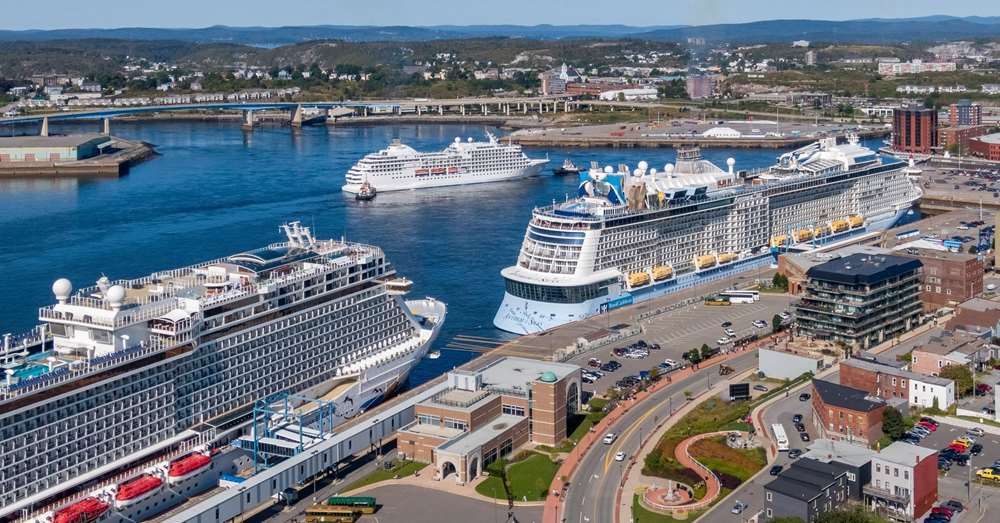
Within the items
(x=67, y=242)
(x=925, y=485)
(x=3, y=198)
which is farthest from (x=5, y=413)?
(x=3, y=198)

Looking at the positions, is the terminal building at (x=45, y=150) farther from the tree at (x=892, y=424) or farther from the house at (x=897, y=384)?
the tree at (x=892, y=424)

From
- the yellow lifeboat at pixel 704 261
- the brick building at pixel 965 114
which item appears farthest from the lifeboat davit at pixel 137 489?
the brick building at pixel 965 114

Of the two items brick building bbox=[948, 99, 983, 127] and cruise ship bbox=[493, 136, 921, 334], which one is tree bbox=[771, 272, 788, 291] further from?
brick building bbox=[948, 99, 983, 127]

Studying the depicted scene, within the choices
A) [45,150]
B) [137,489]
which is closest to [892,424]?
[137,489]

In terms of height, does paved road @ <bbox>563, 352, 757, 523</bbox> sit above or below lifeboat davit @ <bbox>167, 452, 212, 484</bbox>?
below

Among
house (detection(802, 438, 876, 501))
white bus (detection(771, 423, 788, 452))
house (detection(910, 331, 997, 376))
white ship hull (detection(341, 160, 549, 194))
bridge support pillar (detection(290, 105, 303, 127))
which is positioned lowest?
white bus (detection(771, 423, 788, 452))

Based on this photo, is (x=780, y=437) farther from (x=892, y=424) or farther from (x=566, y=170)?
(x=566, y=170)

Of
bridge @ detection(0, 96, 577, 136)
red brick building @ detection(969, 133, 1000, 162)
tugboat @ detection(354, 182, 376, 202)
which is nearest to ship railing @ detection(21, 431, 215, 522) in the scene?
tugboat @ detection(354, 182, 376, 202)
